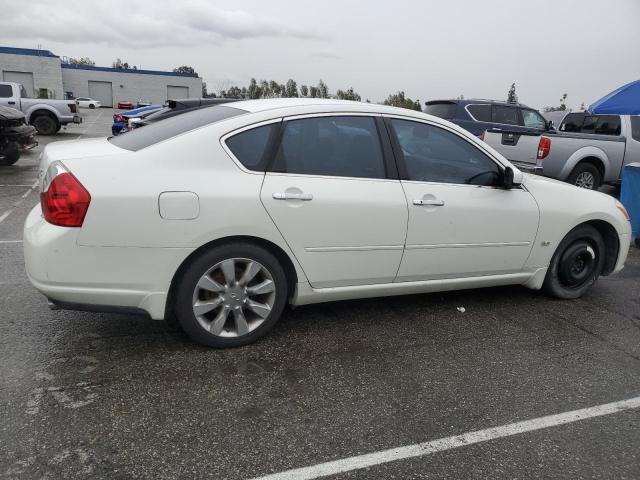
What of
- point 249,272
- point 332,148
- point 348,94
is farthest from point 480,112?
point 348,94

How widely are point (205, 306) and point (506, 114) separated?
10.7m

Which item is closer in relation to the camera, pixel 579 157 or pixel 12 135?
pixel 579 157

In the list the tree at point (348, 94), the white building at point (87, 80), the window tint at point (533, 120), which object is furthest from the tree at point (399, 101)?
the white building at point (87, 80)

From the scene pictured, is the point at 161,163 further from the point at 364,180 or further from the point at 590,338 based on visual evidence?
the point at 590,338

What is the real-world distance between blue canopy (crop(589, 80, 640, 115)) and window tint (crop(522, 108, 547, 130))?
16.3 ft

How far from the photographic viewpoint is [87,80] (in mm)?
60031

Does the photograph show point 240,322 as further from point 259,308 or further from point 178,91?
point 178,91

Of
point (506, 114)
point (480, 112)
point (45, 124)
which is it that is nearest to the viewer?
point (480, 112)

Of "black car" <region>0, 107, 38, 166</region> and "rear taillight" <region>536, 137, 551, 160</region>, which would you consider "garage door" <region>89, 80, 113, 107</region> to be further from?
"rear taillight" <region>536, 137, 551, 160</region>

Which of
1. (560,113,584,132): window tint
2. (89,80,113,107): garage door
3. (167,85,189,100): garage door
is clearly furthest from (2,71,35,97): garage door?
(560,113,584,132): window tint

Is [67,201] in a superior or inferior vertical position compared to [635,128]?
inferior

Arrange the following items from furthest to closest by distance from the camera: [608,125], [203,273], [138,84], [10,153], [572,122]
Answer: [138,84] < [572,122] < [10,153] < [608,125] < [203,273]

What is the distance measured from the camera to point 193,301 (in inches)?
127

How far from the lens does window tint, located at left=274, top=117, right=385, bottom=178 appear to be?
11.3 feet
